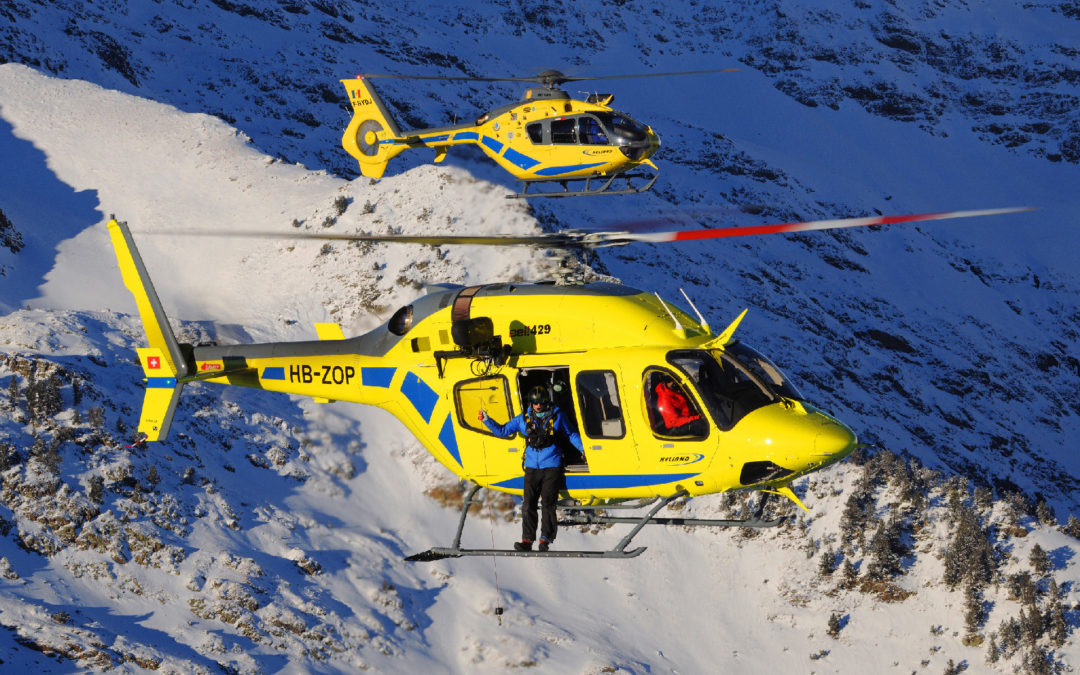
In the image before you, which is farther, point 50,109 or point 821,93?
point 821,93

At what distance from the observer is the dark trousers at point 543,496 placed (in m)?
15.4

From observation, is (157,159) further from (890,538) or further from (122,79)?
(890,538)

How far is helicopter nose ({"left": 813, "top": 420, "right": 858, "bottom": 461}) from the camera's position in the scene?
1421 centimetres

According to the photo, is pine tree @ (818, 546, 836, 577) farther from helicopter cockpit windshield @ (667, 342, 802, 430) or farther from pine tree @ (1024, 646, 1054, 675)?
helicopter cockpit windshield @ (667, 342, 802, 430)

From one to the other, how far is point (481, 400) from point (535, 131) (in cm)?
1583

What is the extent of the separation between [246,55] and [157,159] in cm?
2337

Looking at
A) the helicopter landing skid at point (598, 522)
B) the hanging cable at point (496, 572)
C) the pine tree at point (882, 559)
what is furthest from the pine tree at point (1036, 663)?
the helicopter landing skid at point (598, 522)

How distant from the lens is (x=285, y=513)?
3603 centimetres

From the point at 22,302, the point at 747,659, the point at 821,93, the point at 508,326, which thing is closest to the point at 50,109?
the point at 22,302

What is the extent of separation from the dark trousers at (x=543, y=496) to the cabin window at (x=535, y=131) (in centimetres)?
1661

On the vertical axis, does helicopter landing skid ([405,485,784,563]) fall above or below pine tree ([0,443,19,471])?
above

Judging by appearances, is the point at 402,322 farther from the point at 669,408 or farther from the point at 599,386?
the point at 669,408

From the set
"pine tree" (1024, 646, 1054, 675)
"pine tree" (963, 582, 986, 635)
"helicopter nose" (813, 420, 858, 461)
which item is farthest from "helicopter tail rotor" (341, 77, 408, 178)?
"pine tree" (1024, 646, 1054, 675)

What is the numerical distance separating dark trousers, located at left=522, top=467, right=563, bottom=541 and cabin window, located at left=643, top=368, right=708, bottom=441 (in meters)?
1.65
